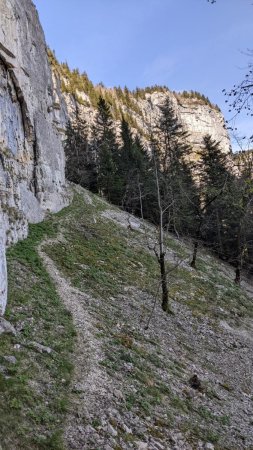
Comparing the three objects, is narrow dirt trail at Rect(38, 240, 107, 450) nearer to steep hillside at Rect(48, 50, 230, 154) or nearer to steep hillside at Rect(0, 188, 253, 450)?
steep hillside at Rect(0, 188, 253, 450)

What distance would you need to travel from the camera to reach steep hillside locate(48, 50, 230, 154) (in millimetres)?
92444

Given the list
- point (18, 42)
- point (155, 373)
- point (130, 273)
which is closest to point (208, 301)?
point (130, 273)

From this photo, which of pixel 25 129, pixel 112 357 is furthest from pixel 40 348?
pixel 25 129

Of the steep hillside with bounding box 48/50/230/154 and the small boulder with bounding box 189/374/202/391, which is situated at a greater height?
the steep hillside with bounding box 48/50/230/154

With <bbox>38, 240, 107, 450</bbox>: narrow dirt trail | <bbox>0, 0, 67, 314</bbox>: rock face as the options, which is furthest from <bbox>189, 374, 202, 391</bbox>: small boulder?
<bbox>0, 0, 67, 314</bbox>: rock face

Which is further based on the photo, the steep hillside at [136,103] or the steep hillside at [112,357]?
the steep hillside at [136,103]

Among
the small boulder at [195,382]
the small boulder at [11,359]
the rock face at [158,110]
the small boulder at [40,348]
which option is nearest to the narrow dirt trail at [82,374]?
the small boulder at [40,348]

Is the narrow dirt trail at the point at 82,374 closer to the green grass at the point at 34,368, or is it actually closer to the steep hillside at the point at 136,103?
the green grass at the point at 34,368

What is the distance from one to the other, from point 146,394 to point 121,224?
23455mm

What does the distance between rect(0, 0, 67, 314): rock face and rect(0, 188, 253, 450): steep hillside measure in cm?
199

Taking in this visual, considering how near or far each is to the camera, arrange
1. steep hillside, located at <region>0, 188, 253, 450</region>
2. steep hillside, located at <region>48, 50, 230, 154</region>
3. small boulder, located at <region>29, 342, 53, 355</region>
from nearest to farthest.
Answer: steep hillside, located at <region>0, 188, 253, 450</region> < small boulder, located at <region>29, 342, 53, 355</region> < steep hillside, located at <region>48, 50, 230, 154</region>

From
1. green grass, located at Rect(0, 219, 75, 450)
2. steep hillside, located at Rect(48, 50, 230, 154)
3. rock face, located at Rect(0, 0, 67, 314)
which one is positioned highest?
steep hillside, located at Rect(48, 50, 230, 154)

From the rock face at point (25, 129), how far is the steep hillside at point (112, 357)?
78.3 inches

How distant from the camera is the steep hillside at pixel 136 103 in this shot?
303 feet
